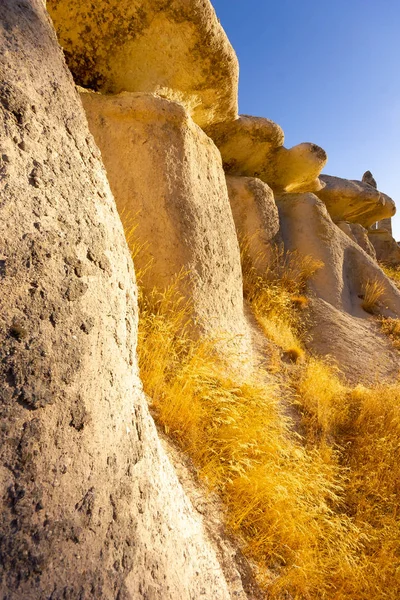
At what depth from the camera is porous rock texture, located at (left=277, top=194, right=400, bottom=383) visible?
14.6 feet

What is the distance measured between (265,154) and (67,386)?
5866 millimetres

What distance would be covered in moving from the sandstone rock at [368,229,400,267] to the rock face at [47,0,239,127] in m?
9.31

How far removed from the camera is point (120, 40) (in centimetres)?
312

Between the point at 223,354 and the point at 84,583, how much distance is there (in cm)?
199

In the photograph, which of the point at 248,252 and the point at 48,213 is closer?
the point at 48,213

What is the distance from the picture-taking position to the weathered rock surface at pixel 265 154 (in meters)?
5.58

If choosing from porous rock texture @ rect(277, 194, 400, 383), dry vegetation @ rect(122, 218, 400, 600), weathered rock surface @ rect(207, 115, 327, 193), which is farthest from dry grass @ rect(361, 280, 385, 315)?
dry vegetation @ rect(122, 218, 400, 600)

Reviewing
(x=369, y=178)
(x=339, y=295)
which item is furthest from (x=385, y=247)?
(x=339, y=295)

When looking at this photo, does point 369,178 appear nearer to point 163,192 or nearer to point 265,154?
point 265,154

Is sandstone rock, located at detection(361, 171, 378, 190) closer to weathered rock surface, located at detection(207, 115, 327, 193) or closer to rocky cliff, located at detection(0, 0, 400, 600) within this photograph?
weathered rock surface, located at detection(207, 115, 327, 193)

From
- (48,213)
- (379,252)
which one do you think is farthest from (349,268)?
(379,252)

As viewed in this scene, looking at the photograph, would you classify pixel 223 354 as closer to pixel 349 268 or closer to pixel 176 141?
pixel 176 141

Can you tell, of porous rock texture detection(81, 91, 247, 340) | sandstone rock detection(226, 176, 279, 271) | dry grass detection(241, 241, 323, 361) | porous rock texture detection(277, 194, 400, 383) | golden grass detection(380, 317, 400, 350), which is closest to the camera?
porous rock texture detection(81, 91, 247, 340)

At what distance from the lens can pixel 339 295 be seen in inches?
215
